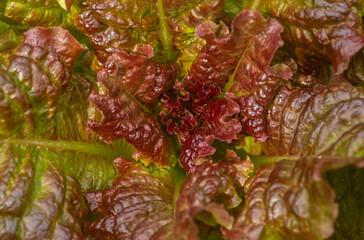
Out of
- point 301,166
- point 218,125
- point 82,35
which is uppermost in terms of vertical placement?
point 82,35

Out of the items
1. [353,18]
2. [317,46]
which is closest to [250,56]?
[317,46]

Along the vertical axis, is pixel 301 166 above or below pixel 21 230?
above

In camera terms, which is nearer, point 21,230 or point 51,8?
point 21,230

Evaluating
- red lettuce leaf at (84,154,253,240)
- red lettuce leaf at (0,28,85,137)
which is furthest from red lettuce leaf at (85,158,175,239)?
red lettuce leaf at (0,28,85,137)

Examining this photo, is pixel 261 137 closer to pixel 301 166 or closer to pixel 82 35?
pixel 301 166

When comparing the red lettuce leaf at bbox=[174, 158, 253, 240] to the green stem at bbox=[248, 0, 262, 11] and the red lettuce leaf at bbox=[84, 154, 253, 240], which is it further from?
the green stem at bbox=[248, 0, 262, 11]

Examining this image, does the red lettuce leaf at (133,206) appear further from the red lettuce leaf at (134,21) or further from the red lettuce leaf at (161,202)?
the red lettuce leaf at (134,21)
